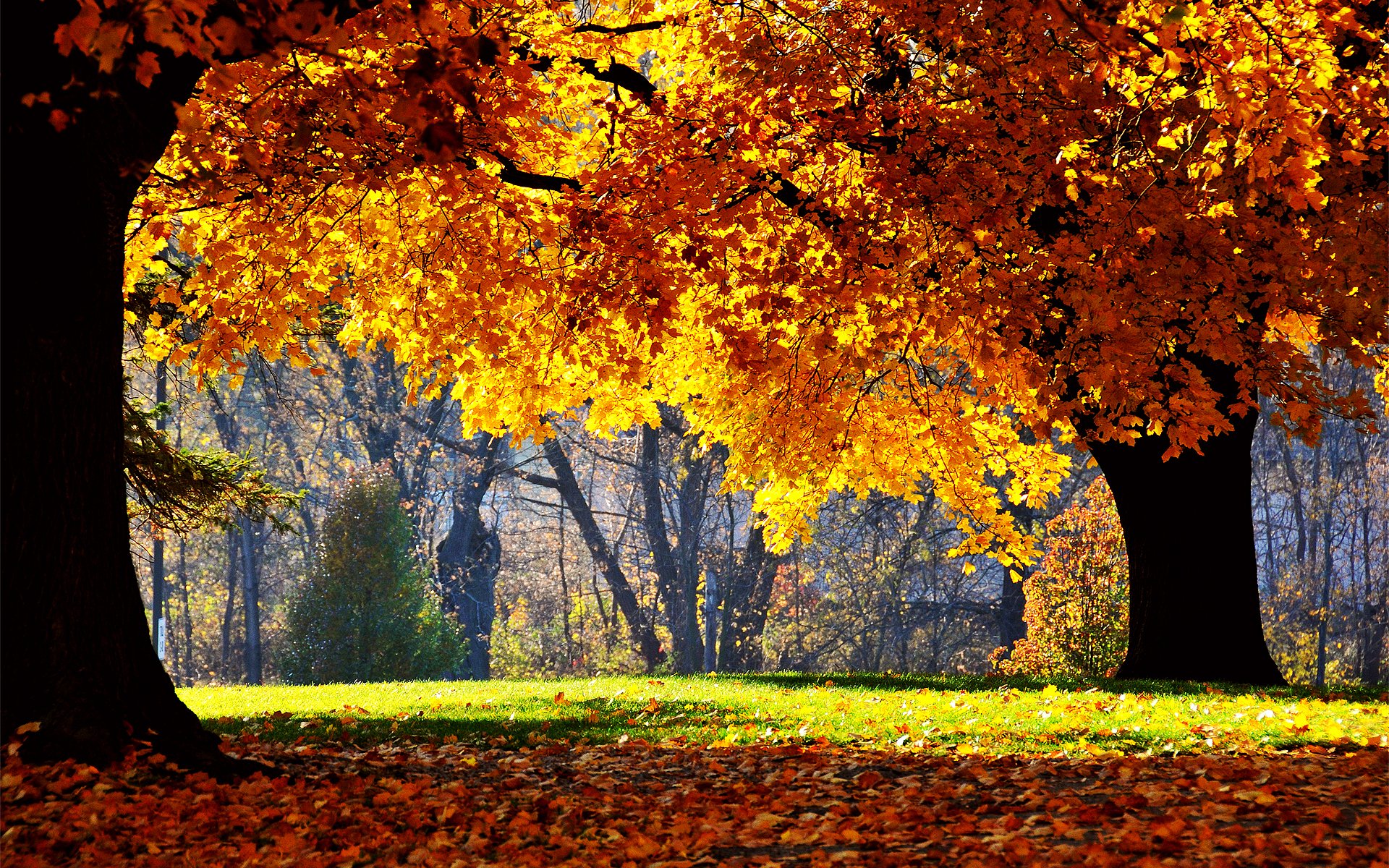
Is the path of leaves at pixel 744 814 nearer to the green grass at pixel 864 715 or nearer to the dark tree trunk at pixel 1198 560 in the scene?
the green grass at pixel 864 715

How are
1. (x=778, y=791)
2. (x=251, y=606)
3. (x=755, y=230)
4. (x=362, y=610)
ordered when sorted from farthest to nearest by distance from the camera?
(x=251, y=606) → (x=362, y=610) → (x=755, y=230) → (x=778, y=791)

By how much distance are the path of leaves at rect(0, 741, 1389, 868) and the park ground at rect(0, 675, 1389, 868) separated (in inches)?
0.6

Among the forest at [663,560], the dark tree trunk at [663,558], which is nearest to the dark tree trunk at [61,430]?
the forest at [663,560]

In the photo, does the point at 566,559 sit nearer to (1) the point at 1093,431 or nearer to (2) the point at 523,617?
(2) the point at 523,617

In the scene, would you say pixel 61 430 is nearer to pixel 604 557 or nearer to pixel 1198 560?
pixel 1198 560

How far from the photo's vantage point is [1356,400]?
696 centimetres

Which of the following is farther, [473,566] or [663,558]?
[473,566]

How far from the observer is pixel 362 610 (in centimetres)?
1889

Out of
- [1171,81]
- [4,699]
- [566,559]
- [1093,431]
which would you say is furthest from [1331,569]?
[4,699]

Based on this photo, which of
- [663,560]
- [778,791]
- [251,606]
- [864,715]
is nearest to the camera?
[778,791]

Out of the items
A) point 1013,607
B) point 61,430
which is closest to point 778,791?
point 61,430

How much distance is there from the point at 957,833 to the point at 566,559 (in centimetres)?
2915

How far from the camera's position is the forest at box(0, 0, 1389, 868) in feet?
16.2

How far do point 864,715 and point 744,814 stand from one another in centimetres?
363
